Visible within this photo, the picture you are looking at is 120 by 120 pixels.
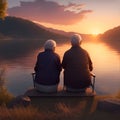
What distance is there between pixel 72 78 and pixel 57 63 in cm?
72

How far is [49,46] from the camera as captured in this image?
471 inches

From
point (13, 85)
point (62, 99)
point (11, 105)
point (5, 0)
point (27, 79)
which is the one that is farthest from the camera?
point (27, 79)

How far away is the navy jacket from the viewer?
11789 millimetres

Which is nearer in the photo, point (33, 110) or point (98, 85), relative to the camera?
point (33, 110)

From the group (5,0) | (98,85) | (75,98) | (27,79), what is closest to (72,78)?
(75,98)

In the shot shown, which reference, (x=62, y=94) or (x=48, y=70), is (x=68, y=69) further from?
(x=62, y=94)

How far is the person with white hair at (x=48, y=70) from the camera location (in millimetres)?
11852

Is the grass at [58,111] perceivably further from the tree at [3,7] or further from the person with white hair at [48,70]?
the tree at [3,7]

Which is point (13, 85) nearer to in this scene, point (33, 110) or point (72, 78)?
point (72, 78)

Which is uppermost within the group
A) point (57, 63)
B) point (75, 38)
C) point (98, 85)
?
point (75, 38)

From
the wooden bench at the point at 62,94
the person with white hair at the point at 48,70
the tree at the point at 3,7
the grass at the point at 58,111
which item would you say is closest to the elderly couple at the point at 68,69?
the person with white hair at the point at 48,70

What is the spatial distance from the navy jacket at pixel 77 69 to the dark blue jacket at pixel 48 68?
371 millimetres

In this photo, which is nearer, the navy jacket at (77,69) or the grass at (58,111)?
the grass at (58,111)

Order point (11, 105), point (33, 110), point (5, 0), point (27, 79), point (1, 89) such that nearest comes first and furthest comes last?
point (33, 110), point (11, 105), point (1, 89), point (5, 0), point (27, 79)
